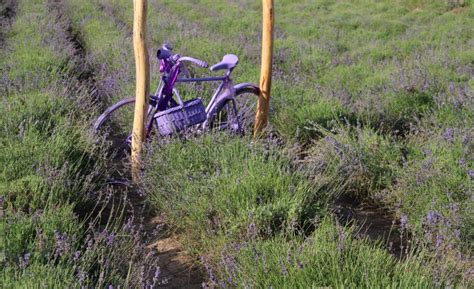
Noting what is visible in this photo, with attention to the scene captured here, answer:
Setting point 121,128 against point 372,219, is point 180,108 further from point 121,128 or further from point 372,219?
point 372,219

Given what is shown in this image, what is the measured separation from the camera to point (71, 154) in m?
4.39

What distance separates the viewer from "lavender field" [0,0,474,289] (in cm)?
276

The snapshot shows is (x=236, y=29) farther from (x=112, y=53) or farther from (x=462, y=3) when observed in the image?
(x=462, y=3)

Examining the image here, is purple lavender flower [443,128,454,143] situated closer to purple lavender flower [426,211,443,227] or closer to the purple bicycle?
purple lavender flower [426,211,443,227]

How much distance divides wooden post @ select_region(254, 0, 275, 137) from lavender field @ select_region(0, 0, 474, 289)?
15 centimetres

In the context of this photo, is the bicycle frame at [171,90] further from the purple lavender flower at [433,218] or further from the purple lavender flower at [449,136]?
the purple lavender flower at [433,218]

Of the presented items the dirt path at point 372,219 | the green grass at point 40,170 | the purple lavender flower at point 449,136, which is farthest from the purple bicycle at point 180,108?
the purple lavender flower at point 449,136

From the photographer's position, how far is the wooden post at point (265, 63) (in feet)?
16.7

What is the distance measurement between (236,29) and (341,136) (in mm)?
8894

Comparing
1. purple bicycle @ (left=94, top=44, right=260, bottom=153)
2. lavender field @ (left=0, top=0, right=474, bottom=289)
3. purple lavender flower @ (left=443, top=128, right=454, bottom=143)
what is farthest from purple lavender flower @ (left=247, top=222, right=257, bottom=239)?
purple lavender flower @ (left=443, top=128, right=454, bottom=143)

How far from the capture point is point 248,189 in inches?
141

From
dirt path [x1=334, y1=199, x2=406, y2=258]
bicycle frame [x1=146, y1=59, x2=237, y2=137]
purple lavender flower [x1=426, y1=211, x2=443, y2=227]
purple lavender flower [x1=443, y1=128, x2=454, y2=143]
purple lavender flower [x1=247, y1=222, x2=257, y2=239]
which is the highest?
bicycle frame [x1=146, y1=59, x2=237, y2=137]

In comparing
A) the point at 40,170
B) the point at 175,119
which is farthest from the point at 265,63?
Answer: the point at 40,170

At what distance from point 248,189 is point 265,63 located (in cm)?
194
